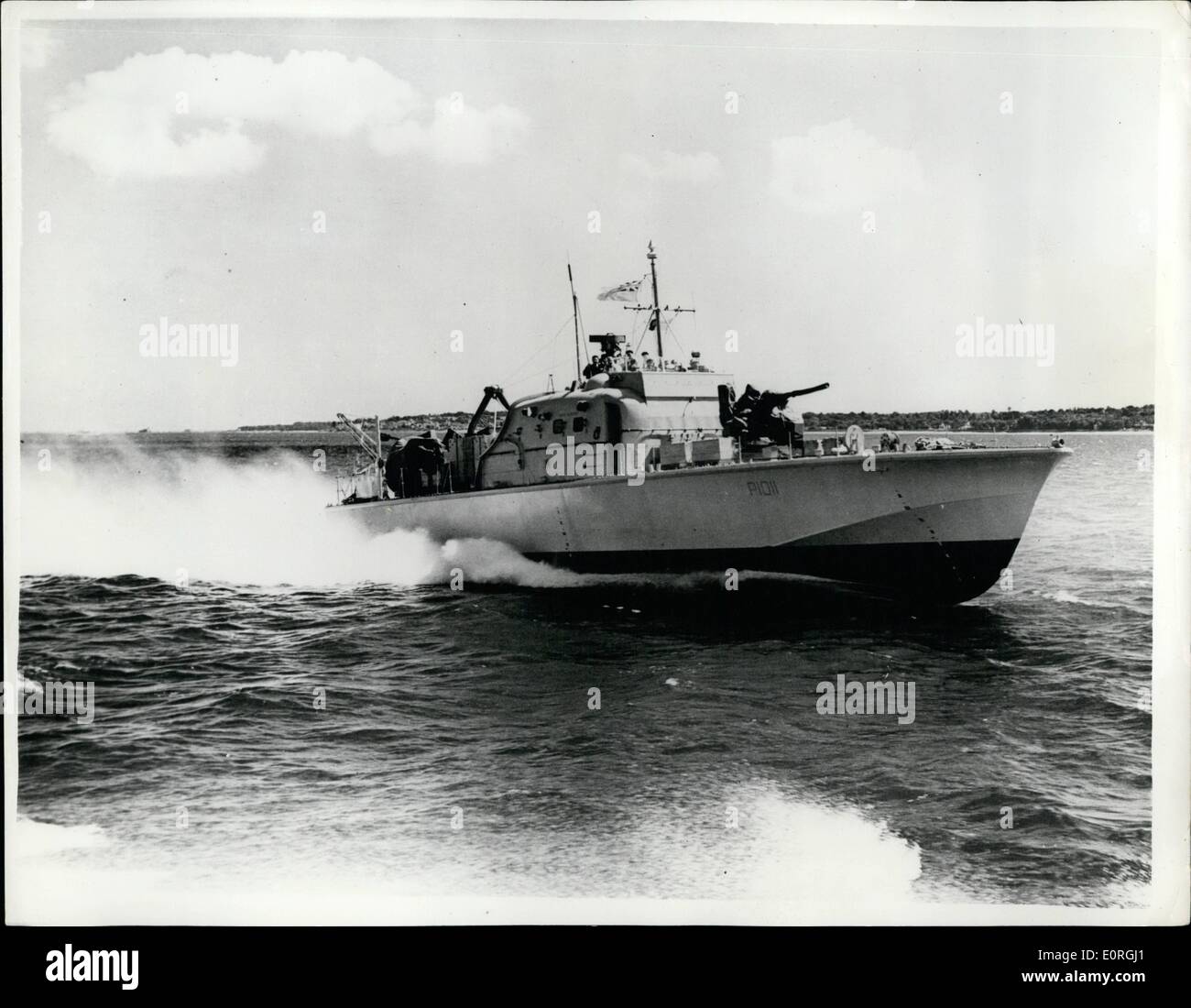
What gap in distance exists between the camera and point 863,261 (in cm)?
854

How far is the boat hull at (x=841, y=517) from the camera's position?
9992 millimetres

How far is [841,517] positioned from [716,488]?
142 centimetres

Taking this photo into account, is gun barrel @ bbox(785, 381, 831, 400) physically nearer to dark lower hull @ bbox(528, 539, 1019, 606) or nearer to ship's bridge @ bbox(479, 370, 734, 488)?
dark lower hull @ bbox(528, 539, 1019, 606)

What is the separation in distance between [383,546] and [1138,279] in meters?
9.93

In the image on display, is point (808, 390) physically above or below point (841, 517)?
above

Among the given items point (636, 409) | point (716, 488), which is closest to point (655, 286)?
point (716, 488)

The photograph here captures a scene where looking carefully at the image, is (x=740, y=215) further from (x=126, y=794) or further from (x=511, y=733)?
(x=126, y=794)

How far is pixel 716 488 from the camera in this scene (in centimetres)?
1075

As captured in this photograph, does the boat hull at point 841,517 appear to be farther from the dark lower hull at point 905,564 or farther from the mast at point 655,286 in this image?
the mast at point 655,286

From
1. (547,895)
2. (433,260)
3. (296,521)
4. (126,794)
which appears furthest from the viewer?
(296,521)

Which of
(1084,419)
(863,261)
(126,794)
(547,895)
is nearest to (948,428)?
(1084,419)

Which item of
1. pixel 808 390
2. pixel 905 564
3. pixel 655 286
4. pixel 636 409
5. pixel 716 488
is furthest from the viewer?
pixel 636 409

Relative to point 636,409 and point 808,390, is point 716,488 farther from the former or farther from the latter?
point 636,409

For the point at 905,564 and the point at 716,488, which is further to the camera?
the point at 716,488
